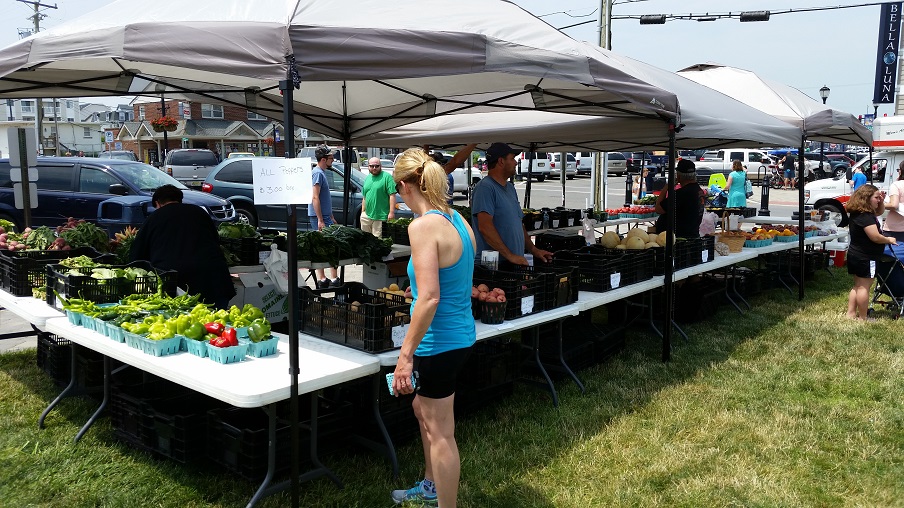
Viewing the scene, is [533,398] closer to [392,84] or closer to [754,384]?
[754,384]

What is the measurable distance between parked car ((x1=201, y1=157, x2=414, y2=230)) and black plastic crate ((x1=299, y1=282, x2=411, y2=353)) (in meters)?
9.66

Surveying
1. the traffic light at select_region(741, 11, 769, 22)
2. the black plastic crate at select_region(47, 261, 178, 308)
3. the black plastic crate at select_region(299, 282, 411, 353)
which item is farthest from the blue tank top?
the traffic light at select_region(741, 11, 769, 22)

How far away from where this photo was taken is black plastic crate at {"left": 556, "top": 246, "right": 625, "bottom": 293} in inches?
229

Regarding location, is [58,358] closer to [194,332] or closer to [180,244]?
[180,244]

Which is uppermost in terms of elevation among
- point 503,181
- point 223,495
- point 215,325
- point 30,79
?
point 30,79

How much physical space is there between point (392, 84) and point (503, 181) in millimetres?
1577

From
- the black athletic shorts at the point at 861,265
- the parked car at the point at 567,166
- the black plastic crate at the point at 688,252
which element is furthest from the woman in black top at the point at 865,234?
the parked car at the point at 567,166

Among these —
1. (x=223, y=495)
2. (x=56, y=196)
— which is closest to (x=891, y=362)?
(x=223, y=495)

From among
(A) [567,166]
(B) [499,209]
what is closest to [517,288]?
(B) [499,209]

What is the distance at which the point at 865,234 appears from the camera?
24.6 feet

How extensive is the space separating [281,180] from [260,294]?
159 inches

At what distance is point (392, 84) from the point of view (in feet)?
20.6

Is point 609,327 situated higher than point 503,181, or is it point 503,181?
point 503,181

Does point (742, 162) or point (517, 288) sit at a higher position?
point (742, 162)
